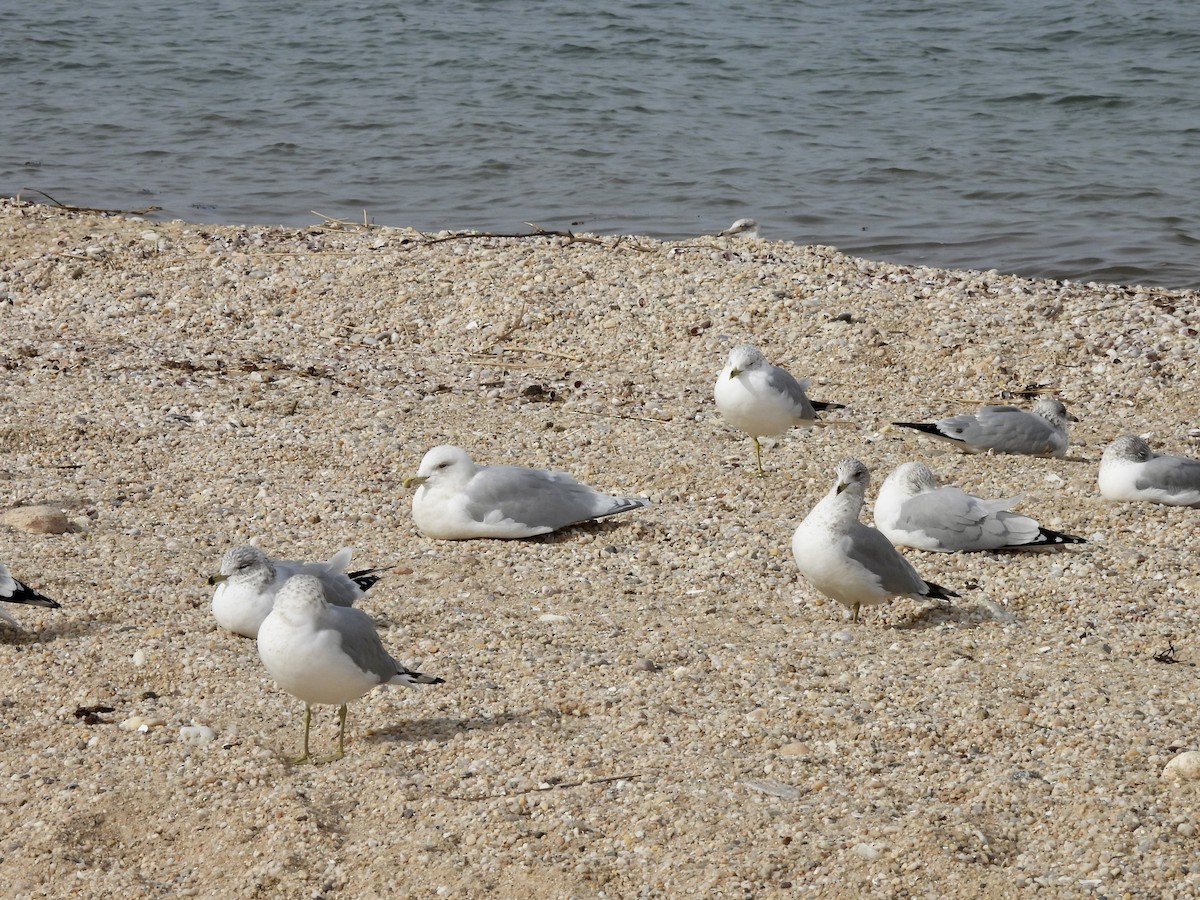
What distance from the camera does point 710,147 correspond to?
613 inches

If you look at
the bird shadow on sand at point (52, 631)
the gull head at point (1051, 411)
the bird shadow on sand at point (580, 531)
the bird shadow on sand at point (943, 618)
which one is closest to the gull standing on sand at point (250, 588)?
the bird shadow on sand at point (52, 631)

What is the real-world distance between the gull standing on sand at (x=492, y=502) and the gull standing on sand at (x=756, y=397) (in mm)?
1004

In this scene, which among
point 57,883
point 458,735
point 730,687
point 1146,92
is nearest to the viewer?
point 57,883

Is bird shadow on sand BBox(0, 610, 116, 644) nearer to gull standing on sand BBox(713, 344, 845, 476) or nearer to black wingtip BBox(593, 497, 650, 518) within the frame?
black wingtip BBox(593, 497, 650, 518)

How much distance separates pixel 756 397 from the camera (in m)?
6.67

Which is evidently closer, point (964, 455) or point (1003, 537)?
point (1003, 537)

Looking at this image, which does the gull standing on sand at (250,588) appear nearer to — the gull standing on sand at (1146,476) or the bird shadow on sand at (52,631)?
the bird shadow on sand at (52,631)

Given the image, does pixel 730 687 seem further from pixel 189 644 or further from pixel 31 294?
pixel 31 294

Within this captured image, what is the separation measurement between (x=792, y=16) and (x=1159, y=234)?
11871mm

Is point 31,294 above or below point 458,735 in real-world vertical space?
below

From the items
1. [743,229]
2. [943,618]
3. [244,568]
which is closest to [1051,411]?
[943,618]

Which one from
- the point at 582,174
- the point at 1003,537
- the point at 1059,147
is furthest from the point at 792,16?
the point at 1003,537

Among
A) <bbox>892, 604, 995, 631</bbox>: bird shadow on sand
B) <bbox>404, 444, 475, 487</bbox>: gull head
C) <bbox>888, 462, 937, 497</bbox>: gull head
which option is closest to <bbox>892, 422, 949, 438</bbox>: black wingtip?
<bbox>888, 462, 937, 497</bbox>: gull head

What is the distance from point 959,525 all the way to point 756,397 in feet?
4.38
